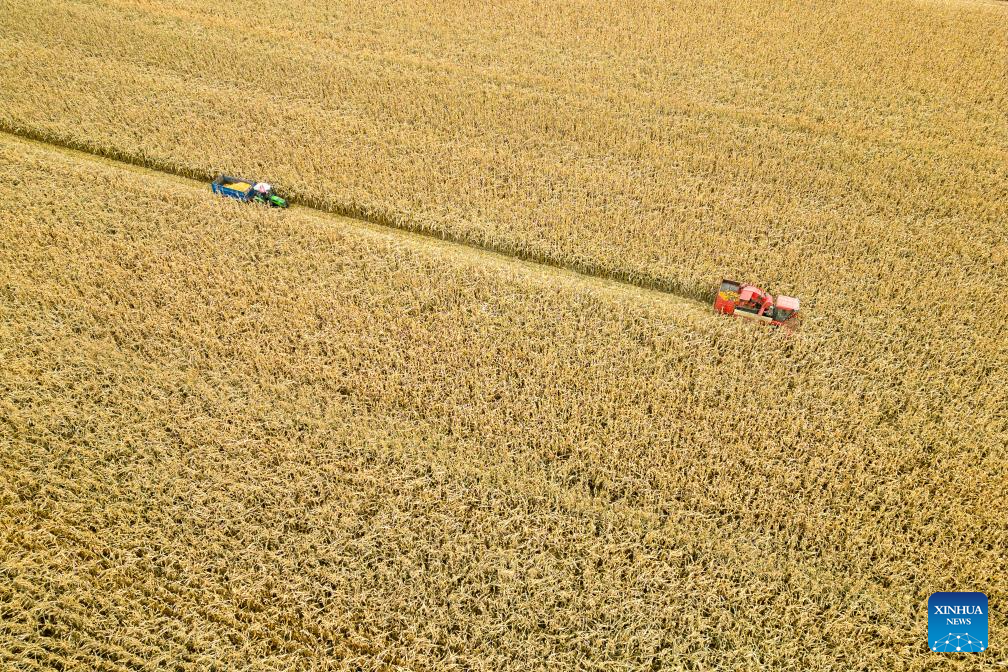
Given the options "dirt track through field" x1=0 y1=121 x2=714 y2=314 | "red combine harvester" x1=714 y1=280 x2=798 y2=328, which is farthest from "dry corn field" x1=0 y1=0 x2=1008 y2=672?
"red combine harvester" x1=714 y1=280 x2=798 y2=328

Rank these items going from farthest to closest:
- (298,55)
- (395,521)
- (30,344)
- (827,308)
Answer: (298,55)
(827,308)
(30,344)
(395,521)

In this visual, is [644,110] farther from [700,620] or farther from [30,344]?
[30,344]

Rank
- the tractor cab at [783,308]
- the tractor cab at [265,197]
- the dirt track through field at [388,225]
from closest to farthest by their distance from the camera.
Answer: the tractor cab at [783,308], the dirt track through field at [388,225], the tractor cab at [265,197]

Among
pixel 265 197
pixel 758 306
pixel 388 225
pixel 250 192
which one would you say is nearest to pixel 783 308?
pixel 758 306

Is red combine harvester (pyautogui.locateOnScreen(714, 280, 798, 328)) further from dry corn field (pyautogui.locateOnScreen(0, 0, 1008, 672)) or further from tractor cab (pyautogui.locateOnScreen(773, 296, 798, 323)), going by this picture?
dry corn field (pyautogui.locateOnScreen(0, 0, 1008, 672))

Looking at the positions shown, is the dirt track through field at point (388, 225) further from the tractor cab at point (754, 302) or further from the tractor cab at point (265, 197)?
the tractor cab at point (754, 302)

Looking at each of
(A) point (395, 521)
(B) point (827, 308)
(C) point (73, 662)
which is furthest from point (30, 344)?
(B) point (827, 308)

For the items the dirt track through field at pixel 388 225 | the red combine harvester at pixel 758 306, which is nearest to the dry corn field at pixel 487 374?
the dirt track through field at pixel 388 225
